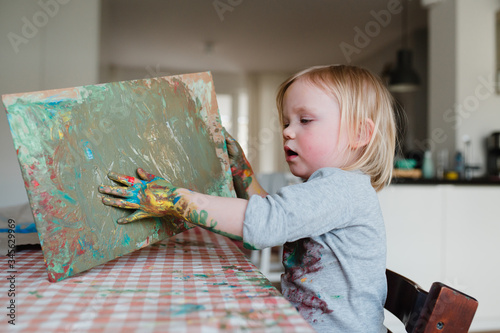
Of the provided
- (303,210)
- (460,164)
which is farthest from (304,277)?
(460,164)

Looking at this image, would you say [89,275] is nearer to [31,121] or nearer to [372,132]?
[31,121]

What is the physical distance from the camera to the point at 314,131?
2.86 ft

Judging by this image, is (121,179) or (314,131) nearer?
(121,179)

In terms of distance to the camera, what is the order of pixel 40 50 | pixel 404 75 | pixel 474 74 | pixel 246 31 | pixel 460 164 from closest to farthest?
pixel 40 50, pixel 460 164, pixel 474 74, pixel 404 75, pixel 246 31

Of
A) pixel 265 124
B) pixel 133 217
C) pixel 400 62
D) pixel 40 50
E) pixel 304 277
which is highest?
pixel 400 62

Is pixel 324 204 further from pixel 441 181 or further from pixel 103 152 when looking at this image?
pixel 441 181

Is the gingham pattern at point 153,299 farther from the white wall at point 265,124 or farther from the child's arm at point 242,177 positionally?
the white wall at point 265,124

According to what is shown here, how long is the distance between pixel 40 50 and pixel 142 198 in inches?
70.2

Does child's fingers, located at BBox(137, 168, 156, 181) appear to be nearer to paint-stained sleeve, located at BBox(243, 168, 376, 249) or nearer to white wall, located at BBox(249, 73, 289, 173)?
paint-stained sleeve, located at BBox(243, 168, 376, 249)

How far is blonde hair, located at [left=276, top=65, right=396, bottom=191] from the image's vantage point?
882mm

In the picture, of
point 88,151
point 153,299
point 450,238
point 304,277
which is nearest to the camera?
point 153,299

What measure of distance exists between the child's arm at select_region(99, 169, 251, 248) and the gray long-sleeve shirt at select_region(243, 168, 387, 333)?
0.04m

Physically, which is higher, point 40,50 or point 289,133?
point 40,50

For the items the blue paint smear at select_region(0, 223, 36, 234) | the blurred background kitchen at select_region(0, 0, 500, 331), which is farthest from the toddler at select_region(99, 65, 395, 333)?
the blurred background kitchen at select_region(0, 0, 500, 331)
